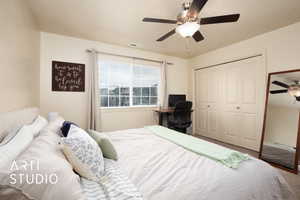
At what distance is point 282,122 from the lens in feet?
8.31

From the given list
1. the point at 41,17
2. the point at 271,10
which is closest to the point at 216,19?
the point at 271,10

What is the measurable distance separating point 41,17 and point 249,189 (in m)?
3.36

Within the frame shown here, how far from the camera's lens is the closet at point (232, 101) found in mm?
2980

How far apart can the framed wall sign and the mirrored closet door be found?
3794 mm

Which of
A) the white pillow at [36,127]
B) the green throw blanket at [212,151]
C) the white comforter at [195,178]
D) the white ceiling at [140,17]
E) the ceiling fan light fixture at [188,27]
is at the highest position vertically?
the white ceiling at [140,17]

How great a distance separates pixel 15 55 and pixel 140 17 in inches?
67.9

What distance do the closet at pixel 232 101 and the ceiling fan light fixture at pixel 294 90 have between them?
1.39ft

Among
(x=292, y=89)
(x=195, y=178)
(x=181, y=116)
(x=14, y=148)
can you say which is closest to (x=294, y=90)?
(x=292, y=89)

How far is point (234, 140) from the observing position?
133 inches

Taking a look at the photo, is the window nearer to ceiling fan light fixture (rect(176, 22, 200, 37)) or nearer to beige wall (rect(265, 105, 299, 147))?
ceiling fan light fixture (rect(176, 22, 200, 37))

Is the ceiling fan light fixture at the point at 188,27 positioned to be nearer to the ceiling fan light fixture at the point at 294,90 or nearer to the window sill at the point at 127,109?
the ceiling fan light fixture at the point at 294,90

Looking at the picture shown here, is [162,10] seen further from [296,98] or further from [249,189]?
[296,98]

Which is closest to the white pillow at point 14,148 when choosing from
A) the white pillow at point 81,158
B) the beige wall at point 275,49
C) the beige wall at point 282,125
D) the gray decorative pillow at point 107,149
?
the white pillow at point 81,158

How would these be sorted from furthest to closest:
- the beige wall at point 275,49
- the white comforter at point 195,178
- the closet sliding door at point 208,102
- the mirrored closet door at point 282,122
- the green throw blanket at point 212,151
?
the closet sliding door at point 208,102 → the beige wall at point 275,49 → the mirrored closet door at point 282,122 → the green throw blanket at point 212,151 → the white comforter at point 195,178
